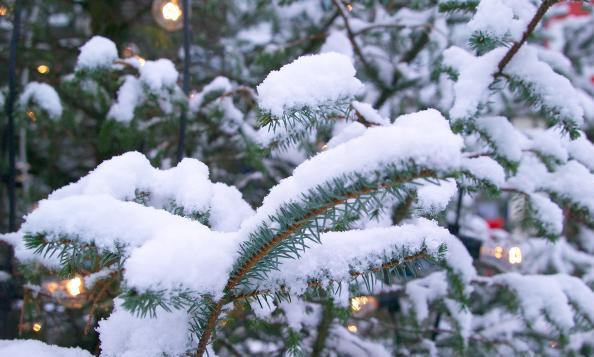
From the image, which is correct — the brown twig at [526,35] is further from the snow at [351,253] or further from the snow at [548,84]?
the snow at [351,253]

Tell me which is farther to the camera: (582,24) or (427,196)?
(582,24)

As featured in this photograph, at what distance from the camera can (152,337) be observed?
909 millimetres

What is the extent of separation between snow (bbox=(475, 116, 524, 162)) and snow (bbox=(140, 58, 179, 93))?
1035mm

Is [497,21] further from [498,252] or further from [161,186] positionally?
[498,252]

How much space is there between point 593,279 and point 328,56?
7.92ft

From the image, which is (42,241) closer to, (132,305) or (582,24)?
(132,305)

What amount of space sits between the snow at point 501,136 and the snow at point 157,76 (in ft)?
3.40

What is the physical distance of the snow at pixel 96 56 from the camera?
174cm

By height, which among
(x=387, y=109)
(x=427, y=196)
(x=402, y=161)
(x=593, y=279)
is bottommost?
(x=593, y=279)

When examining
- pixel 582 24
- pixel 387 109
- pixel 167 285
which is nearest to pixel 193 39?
pixel 387 109

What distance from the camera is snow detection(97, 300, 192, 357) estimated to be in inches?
35.2

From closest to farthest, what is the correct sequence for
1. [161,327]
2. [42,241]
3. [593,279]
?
[42,241], [161,327], [593,279]

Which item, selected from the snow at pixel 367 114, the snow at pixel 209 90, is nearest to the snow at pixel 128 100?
the snow at pixel 209 90

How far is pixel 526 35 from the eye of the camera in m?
1.39
